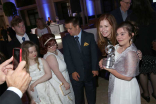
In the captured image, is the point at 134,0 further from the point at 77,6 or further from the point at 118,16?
the point at 77,6

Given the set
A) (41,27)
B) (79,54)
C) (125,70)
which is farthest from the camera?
(41,27)

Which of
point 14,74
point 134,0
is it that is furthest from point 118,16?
point 14,74

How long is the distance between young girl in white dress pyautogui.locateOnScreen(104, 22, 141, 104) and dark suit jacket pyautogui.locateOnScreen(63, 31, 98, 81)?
554mm

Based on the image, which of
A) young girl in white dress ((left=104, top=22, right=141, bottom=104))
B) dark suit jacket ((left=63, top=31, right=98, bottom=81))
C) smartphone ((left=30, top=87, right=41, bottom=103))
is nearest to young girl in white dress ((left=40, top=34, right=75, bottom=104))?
dark suit jacket ((left=63, top=31, right=98, bottom=81))

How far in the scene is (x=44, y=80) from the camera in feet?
5.77

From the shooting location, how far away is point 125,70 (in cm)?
130

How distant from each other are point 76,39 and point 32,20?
59.0ft

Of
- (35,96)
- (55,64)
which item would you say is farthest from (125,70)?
(35,96)

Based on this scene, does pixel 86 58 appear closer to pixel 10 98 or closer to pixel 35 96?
pixel 35 96

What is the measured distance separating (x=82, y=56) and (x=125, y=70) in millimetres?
859

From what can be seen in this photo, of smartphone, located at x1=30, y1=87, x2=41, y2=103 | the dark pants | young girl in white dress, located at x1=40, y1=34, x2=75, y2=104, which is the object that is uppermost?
Result: young girl in white dress, located at x1=40, y1=34, x2=75, y2=104

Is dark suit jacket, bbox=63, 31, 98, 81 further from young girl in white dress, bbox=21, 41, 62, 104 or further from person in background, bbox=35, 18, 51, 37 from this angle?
person in background, bbox=35, 18, 51, 37

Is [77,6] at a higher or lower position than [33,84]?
higher

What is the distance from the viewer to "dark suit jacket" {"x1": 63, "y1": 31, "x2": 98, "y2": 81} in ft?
6.52
